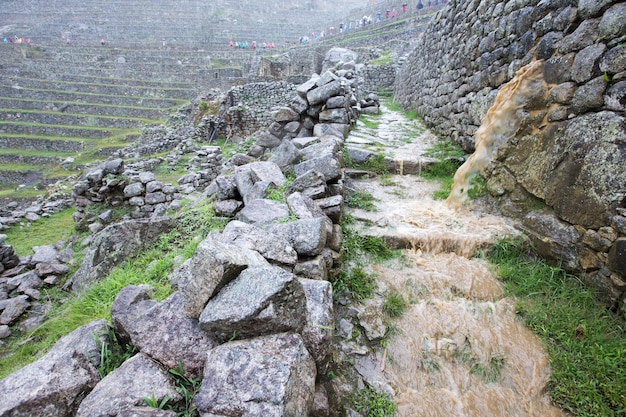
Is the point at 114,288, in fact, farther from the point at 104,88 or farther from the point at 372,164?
the point at 104,88

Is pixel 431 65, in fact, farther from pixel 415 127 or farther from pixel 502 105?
pixel 502 105

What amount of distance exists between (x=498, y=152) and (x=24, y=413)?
4.97 metres

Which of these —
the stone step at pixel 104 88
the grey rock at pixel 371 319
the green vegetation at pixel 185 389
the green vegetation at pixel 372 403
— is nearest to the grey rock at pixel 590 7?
the grey rock at pixel 371 319

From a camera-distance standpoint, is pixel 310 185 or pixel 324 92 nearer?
pixel 310 185

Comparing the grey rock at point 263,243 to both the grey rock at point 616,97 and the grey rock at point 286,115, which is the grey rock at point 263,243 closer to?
the grey rock at point 616,97

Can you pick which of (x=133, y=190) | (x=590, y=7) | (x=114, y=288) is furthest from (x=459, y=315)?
(x=133, y=190)

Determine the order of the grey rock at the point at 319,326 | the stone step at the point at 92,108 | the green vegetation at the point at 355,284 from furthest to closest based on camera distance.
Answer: the stone step at the point at 92,108, the green vegetation at the point at 355,284, the grey rock at the point at 319,326

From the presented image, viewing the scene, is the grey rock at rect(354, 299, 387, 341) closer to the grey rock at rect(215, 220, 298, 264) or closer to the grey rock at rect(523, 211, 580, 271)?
the grey rock at rect(215, 220, 298, 264)

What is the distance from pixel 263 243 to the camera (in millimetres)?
2410

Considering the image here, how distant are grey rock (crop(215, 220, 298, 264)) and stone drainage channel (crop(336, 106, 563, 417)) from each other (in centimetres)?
94

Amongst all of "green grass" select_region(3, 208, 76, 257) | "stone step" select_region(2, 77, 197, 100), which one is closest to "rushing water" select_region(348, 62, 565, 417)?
"green grass" select_region(3, 208, 76, 257)

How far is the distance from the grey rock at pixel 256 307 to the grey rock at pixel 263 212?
1.25 m

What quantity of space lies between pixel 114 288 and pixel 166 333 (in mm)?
1580

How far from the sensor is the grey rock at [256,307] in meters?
1.72
